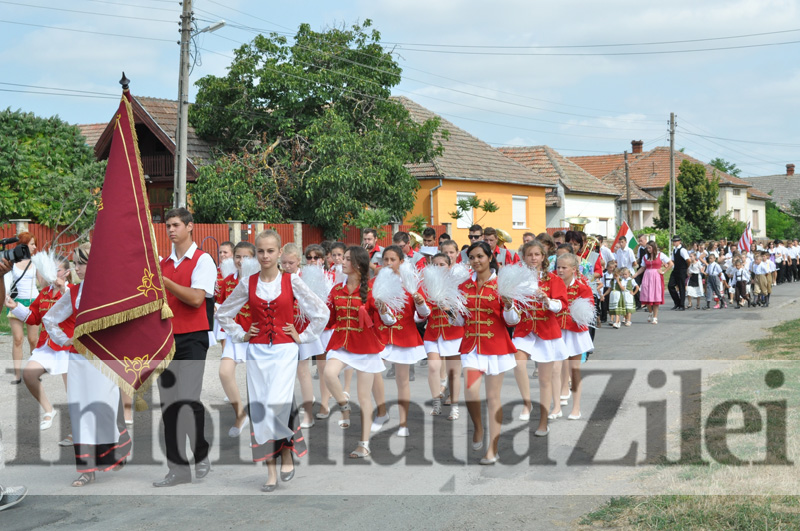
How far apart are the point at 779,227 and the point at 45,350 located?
7433 centimetres

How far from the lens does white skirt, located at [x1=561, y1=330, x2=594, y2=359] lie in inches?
349

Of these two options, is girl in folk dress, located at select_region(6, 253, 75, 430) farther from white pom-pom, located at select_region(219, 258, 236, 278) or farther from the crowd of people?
white pom-pom, located at select_region(219, 258, 236, 278)

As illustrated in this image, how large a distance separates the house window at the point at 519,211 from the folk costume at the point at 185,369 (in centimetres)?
3486

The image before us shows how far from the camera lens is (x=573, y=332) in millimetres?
8977

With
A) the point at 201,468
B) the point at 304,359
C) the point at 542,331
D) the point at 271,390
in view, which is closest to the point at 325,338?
the point at 304,359

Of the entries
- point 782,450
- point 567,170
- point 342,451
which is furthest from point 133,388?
point 567,170

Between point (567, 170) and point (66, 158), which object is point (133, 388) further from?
point (567, 170)

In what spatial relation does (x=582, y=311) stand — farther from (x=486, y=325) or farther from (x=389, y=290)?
(x=389, y=290)

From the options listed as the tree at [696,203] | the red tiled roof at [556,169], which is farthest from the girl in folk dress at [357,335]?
the tree at [696,203]

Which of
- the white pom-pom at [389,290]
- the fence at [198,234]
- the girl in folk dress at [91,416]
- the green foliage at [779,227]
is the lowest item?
the girl in folk dress at [91,416]

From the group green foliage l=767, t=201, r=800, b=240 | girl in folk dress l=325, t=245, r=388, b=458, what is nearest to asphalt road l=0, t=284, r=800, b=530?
girl in folk dress l=325, t=245, r=388, b=458

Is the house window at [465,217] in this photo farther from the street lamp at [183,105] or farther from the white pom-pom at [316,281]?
the white pom-pom at [316,281]

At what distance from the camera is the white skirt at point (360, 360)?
7441 millimetres

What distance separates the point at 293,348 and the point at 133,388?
46.0 inches
